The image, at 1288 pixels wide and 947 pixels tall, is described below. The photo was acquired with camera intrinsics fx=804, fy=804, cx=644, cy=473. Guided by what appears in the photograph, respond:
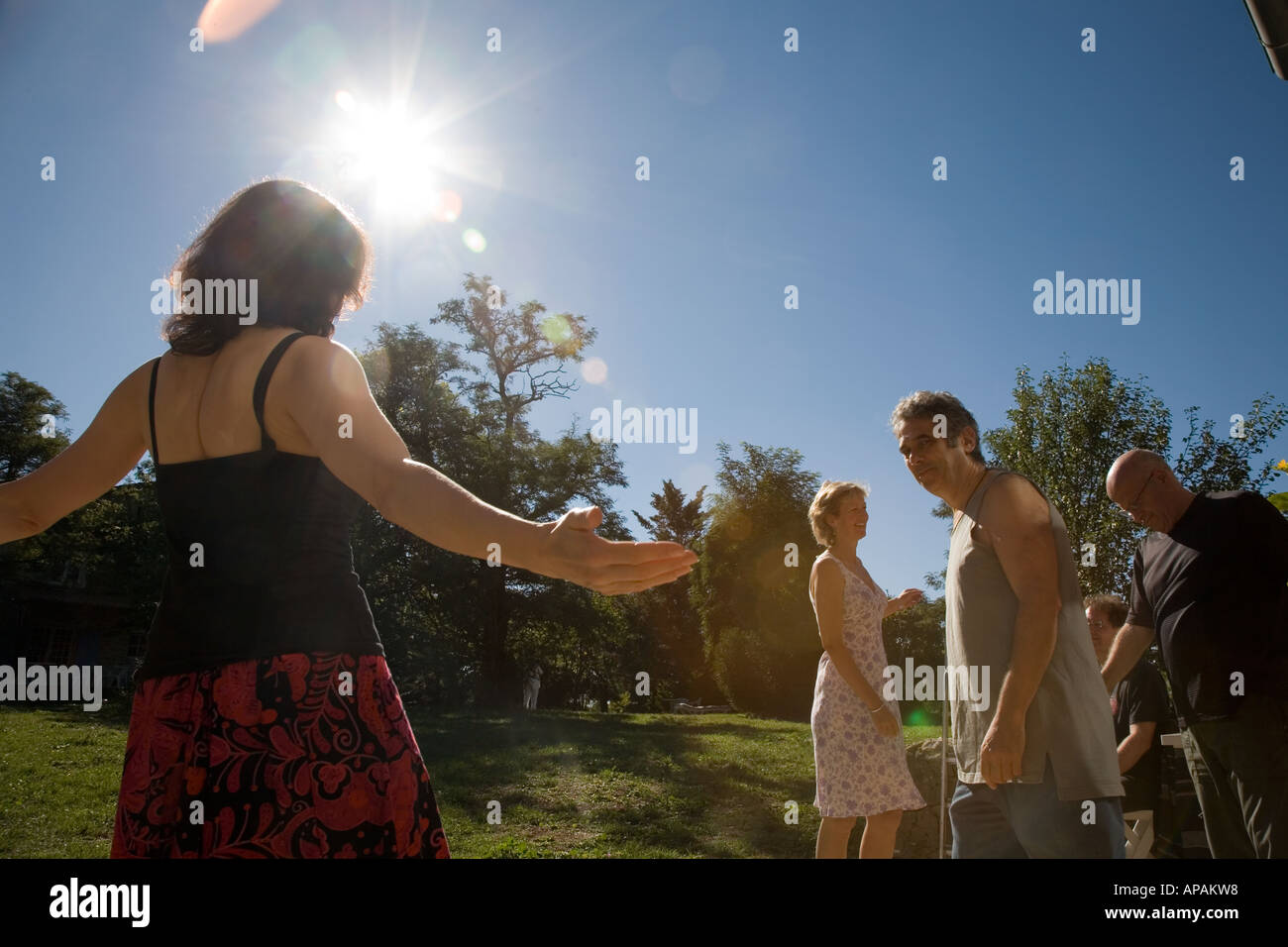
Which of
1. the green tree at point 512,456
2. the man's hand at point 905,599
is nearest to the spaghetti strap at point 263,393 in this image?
the man's hand at point 905,599

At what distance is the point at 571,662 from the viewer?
26.5 meters

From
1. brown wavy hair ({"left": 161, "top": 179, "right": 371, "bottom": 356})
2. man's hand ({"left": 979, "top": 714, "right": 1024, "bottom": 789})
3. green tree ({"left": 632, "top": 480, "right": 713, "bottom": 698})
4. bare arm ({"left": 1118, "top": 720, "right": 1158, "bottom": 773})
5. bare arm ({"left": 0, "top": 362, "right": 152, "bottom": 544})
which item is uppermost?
brown wavy hair ({"left": 161, "top": 179, "right": 371, "bottom": 356})

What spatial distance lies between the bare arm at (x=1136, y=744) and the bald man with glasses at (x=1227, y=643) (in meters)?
1.22

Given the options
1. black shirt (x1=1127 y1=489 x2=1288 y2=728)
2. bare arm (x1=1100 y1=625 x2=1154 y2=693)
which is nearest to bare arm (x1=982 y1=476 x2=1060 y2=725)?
black shirt (x1=1127 y1=489 x2=1288 y2=728)

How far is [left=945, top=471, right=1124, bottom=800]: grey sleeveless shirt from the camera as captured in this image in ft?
7.77

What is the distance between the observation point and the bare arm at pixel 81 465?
162 cm

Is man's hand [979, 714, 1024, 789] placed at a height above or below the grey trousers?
above

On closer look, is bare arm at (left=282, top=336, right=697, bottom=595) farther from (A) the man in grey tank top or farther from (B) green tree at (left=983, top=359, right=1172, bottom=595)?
(B) green tree at (left=983, top=359, right=1172, bottom=595)

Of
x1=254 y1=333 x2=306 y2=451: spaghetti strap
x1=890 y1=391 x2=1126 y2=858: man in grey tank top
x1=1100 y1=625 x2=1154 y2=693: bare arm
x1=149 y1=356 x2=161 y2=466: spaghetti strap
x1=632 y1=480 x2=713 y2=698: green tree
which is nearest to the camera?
x1=254 y1=333 x2=306 y2=451: spaghetti strap

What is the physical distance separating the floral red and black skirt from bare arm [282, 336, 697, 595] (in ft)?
1.06

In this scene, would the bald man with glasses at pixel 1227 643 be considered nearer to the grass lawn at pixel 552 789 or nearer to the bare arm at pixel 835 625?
the bare arm at pixel 835 625

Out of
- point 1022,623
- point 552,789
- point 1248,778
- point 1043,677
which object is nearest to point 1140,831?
point 1248,778
